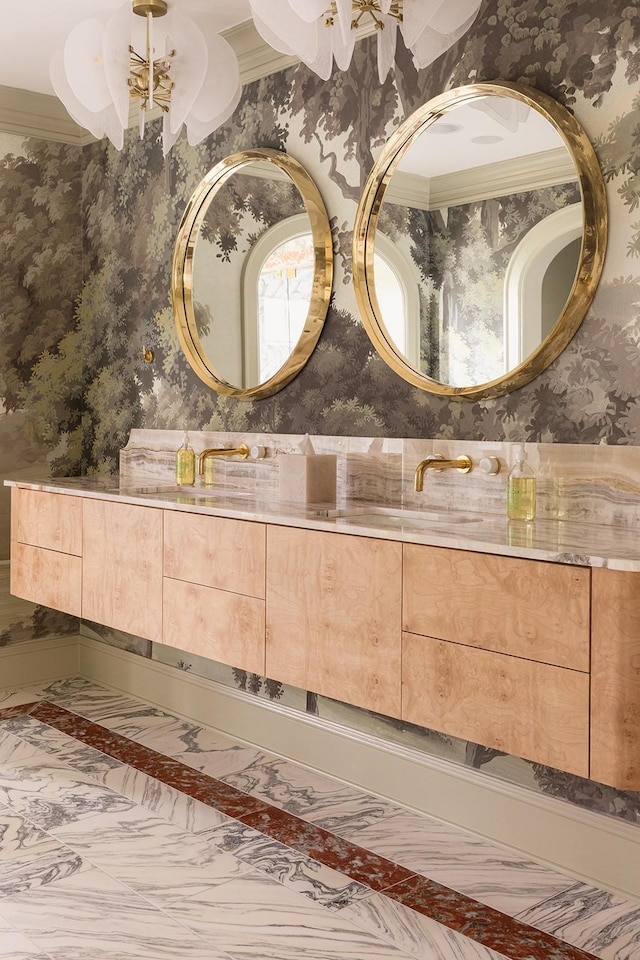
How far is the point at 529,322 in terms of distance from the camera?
2.37 metres

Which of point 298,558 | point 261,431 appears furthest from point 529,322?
point 261,431

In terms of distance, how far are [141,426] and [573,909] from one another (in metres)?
2.41

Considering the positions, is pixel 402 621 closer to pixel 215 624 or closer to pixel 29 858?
pixel 215 624

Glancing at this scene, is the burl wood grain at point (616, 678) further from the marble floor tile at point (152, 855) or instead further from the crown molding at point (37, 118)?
the crown molding at point (37, 118)

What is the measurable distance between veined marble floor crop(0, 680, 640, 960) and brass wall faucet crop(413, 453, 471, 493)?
3.20 feet

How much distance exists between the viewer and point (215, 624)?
8.86 ft

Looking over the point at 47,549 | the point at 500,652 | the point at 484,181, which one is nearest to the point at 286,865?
the point at 500,652

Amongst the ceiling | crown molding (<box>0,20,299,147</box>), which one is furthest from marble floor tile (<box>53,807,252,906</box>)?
crown molding (<box>0,20,299,147</box>)

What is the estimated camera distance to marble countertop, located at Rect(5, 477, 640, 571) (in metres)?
1.86

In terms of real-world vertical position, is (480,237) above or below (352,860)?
above

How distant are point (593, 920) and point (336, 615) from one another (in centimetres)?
91

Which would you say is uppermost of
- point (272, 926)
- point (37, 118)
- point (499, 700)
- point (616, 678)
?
point (37, 118)

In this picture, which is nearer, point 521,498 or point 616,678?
point 616,678

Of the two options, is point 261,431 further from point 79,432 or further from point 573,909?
point 573,909
